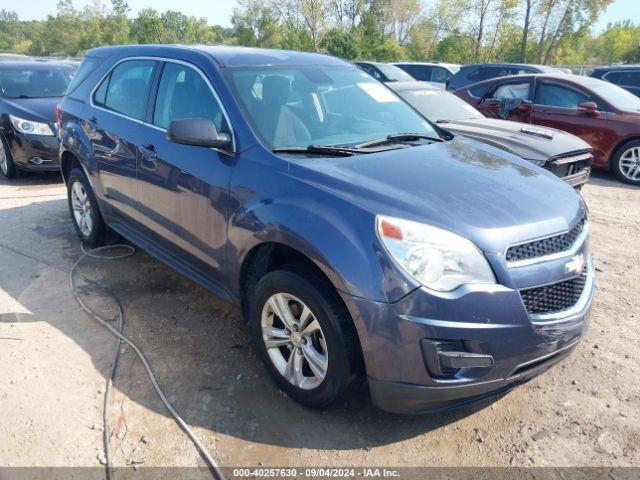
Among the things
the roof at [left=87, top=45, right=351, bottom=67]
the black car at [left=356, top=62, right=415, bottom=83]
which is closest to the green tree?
the black car at [left=356, top=62, right=415, bottom=83]

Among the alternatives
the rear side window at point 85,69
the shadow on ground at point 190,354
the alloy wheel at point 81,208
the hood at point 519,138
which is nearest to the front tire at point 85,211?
the alloy wheel at point 81,208

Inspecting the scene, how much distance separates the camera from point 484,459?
252 cm

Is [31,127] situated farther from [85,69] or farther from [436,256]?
[436,256]

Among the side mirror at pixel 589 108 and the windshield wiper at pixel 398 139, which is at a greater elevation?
the windshield wiper at pixel 398 139

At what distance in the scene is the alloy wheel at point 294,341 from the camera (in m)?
2.66

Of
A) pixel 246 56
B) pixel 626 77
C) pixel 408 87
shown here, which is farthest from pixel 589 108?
pixel 246 56

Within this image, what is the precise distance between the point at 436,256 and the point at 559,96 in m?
7.78

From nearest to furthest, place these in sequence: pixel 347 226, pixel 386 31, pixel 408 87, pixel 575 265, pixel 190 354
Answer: pixel 347 226
pixel 575 265
pixel 190 354
pixel 408 87
pixel 386 31

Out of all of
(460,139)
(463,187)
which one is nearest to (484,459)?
(463,187)

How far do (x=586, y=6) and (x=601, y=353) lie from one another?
1422 inches

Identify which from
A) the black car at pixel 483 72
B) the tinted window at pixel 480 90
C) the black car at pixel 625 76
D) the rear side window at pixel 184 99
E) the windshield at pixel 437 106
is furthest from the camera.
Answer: the black car at pixel 483 72

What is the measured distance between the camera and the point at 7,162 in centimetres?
771

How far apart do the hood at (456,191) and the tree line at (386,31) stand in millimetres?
30286

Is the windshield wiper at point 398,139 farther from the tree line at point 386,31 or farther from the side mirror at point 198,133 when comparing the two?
the tree line at point 386,31
